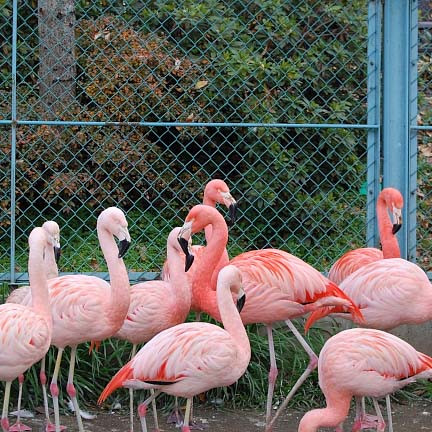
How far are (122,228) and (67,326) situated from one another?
557mm

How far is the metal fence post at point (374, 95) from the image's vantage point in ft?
19.8

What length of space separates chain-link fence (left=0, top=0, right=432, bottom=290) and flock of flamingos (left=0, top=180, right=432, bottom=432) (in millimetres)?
1146

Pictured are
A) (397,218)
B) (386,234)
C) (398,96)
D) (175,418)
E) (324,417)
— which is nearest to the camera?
(324,417)

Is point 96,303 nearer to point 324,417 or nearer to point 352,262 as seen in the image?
point 324,417

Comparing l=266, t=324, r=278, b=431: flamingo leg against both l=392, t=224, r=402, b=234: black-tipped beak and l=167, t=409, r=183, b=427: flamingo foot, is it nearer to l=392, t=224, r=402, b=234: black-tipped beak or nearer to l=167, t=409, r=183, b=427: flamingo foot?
l=167, t=409, r=183, b=427: flamingo foot

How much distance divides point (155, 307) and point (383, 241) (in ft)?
4.87

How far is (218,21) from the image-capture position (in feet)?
22.3

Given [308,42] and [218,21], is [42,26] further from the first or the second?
[308,42]

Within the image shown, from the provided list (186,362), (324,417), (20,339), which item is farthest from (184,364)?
(20,339)

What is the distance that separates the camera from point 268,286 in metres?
5.19

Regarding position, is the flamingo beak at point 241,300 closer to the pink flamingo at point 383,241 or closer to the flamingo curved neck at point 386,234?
the pink flamingo at point 383,241

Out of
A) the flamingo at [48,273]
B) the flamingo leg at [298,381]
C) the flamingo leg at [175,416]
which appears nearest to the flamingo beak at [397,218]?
the flamingo leg at [298,381]

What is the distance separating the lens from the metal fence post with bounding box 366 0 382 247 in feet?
19.8

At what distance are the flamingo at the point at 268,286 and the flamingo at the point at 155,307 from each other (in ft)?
0.29
